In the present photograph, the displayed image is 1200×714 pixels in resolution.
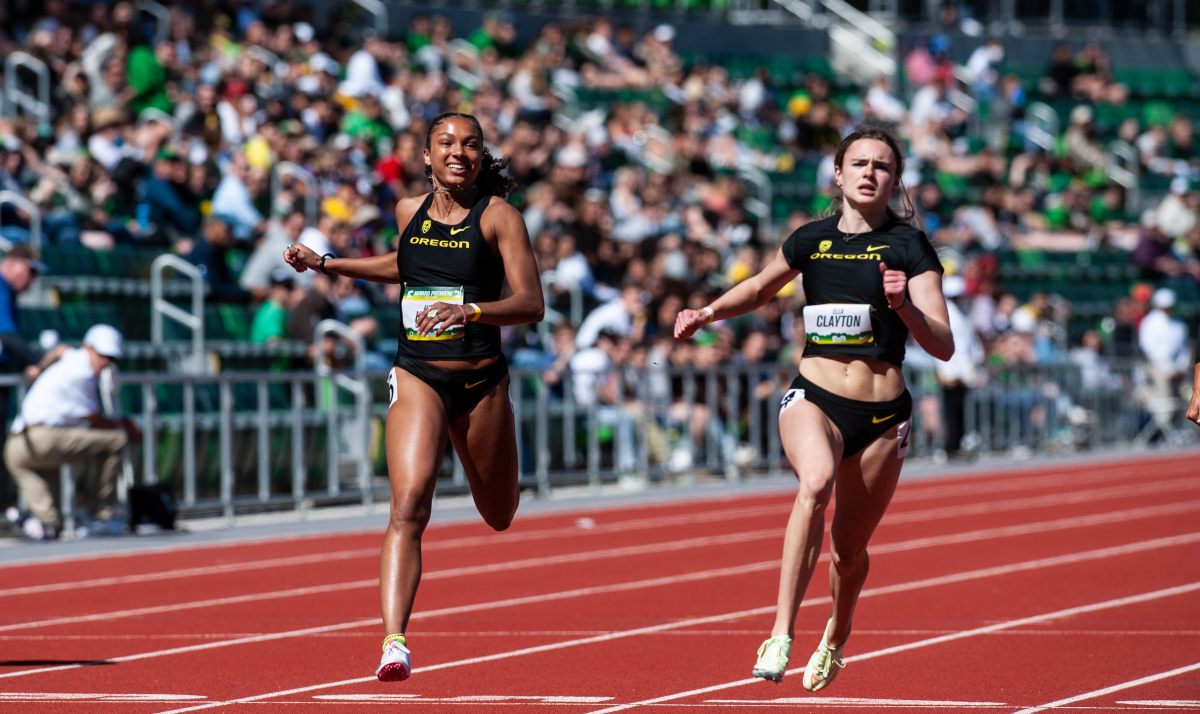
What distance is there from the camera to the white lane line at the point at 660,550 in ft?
30.1

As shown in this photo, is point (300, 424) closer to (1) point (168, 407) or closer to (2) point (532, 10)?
(1) point (168, 407)

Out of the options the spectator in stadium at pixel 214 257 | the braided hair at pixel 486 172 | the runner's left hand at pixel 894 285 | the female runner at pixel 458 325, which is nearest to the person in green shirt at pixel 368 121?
the spectator in stadium at pixel 214 257

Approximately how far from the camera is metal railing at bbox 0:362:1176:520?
1381 centimetres

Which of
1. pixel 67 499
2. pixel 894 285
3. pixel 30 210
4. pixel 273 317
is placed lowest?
pixel 67 499

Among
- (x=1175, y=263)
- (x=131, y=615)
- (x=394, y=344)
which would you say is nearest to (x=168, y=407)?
(x=394, y=344)

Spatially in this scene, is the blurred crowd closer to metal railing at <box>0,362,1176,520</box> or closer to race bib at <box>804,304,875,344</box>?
metal railing at <box>0,362,1176,520</box>

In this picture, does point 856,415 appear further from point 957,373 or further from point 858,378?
point 957,373

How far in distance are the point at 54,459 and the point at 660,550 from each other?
4327 millimetres

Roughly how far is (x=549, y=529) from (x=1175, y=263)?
57.5 ft

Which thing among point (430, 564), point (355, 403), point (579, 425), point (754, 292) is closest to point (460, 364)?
point (754, 292)

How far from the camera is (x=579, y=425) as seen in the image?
56.2 feet

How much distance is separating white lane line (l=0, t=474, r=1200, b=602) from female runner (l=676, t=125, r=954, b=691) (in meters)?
5.44

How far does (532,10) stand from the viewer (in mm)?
28891

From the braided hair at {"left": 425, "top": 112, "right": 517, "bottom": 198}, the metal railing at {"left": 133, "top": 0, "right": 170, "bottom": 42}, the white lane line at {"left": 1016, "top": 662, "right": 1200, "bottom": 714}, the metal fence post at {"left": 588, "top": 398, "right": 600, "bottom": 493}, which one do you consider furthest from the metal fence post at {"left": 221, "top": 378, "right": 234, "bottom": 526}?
the white lane line at {"left": 1016, "top": 662, "right": 1200, "bottom": 714}
